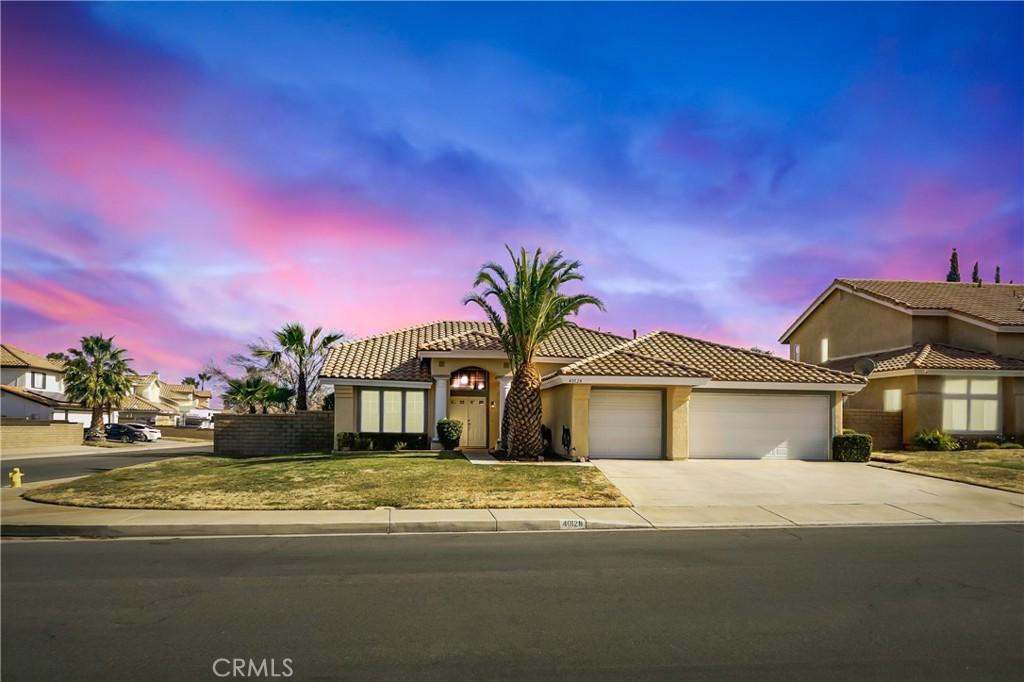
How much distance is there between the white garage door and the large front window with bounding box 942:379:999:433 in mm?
13423

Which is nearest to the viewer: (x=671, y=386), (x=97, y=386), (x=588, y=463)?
(x=588, y=463)

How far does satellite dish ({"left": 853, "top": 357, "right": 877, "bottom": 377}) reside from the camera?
30.0 meters

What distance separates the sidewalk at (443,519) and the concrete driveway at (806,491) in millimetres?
90

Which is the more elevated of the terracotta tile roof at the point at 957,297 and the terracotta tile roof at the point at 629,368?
the terracotta tile roof at the point at 957,297

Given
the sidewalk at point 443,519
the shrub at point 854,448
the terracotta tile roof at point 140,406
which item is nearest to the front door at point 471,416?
the shrub at point 854,448

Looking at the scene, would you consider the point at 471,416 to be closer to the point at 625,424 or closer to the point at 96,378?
the point at 625,424

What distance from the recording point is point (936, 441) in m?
26.3

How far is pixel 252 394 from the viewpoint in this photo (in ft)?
143

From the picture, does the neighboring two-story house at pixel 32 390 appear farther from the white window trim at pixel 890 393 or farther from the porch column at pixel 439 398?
the white window trim at pixel 890 393

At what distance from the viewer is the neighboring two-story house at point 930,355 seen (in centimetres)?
2750

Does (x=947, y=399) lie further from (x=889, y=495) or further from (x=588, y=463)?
(x=588, y=463)

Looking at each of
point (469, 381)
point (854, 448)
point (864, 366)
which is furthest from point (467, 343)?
point (864, 366)

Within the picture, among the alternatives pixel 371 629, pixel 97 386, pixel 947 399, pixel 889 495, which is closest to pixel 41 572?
pixel 371 629

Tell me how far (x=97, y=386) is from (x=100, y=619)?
56.3 metres
